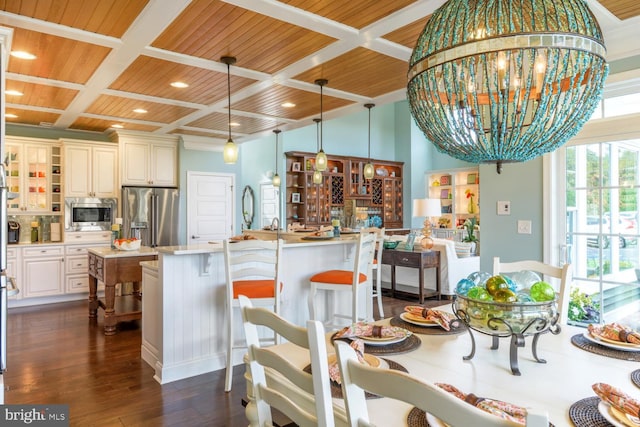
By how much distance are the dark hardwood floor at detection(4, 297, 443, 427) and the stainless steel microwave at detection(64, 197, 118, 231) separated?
6.46 ft

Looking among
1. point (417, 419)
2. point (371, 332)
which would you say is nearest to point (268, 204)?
point (371, 332)

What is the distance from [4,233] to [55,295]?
4.12 meters

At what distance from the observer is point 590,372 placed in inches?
52.9

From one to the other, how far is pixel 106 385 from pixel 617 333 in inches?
121

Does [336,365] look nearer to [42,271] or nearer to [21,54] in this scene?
[21,54]

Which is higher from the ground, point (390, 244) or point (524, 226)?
point (524, 226)

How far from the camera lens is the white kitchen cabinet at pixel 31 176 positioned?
5.68 m

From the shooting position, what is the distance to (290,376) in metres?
1.02

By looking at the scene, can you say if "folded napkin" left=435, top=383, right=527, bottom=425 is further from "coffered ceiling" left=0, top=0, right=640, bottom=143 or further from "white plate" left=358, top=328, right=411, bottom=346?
"coffered ceiling" left=0, top=0, right=640, bottom=143

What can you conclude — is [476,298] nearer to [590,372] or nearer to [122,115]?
[590,372]

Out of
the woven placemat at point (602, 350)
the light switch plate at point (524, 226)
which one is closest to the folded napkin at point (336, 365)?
the woven placemat at point (602, 350)

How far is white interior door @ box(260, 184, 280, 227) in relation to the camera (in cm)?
918

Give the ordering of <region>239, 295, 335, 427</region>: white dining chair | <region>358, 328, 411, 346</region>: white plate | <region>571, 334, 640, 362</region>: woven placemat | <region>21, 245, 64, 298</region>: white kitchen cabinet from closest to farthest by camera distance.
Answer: <region>239, 295, 335, 427</region>: white dining chair, <region>571, 334, 640, 362</region>: woven placemat, <region>358, 328, 411, 346</region>: white plate, <region>21, 245, 64, 298</region>: white kitchen cabinet

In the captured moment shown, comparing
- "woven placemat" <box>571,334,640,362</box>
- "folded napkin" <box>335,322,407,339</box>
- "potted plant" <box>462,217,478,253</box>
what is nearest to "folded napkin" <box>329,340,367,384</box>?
"folded napkin" <box>335,322,407,339</box>
